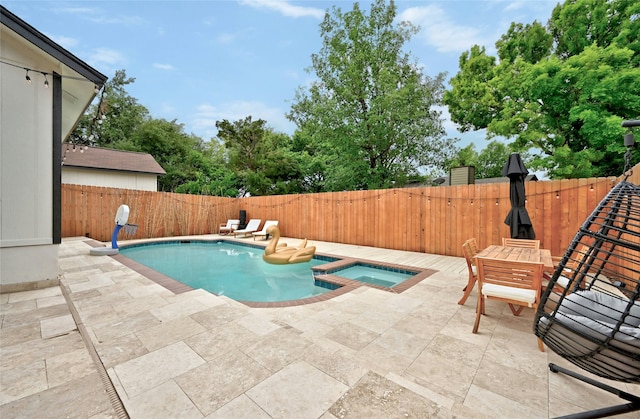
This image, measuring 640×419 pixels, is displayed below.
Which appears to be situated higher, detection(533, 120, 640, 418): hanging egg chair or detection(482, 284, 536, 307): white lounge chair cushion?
detection(533, 120, 640, 418): hanging egg chair

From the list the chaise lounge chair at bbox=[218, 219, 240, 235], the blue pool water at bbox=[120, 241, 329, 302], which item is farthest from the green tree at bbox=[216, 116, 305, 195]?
the blue pool water at bbox=[120, 241, 329, 302]

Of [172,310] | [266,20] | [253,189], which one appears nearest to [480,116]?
[266,20]

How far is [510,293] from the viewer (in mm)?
2602

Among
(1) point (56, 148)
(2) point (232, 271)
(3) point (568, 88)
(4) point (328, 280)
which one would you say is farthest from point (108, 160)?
(3) point (568, 88)

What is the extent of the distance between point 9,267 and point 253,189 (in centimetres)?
1422

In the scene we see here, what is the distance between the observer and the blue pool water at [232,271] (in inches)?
189

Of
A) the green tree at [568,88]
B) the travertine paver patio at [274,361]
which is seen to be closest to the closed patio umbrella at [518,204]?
the travertine paver patio at [274,361]

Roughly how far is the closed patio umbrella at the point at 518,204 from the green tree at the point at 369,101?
9022 mm

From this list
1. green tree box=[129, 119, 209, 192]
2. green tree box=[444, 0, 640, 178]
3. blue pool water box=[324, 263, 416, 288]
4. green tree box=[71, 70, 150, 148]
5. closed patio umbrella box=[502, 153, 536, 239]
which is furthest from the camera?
green tree box=[129, 119, 209, 192]

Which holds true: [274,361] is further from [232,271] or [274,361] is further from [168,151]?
[168,151]

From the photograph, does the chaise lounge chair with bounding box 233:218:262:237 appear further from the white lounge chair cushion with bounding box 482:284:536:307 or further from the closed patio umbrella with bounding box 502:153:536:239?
the white lounge chair cushion with bounding box 482:284:536:307

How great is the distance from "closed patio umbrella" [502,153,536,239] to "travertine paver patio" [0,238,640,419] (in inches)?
70.5

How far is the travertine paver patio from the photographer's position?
1622mm

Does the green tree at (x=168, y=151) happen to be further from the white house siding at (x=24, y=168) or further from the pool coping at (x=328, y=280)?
the white house siding at (x=24, y=168)
